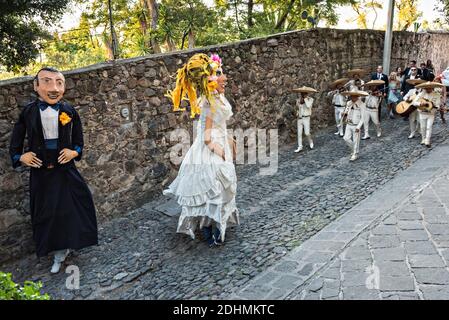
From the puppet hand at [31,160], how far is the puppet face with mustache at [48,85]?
2.03 ft

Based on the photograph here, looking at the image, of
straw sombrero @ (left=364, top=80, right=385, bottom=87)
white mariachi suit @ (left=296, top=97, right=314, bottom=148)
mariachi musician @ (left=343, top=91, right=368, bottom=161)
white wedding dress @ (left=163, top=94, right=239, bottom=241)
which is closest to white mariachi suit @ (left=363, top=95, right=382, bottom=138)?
straw sombrero @ (left=364, top=80, right=385, bottom=87)

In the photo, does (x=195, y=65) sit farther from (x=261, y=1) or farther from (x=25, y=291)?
(x=261, y=1)

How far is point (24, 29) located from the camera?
8312 millimetres

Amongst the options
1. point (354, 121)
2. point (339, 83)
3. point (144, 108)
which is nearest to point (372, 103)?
point (339, 83)

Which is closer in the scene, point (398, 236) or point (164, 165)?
point (398, 236)

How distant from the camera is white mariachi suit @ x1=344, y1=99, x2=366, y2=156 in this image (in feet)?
25.5

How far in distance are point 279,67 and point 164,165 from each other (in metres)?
3.75

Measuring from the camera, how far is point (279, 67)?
873 cm

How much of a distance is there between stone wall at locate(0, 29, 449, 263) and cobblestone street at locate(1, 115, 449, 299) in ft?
1.46

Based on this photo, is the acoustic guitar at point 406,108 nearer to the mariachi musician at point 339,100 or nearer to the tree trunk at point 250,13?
the mariachi musician at point 339,100

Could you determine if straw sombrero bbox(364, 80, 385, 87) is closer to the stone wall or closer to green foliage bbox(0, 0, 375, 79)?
the stone wall

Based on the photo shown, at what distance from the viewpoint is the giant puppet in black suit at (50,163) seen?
439 cm

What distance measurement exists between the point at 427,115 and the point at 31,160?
7.38 m
